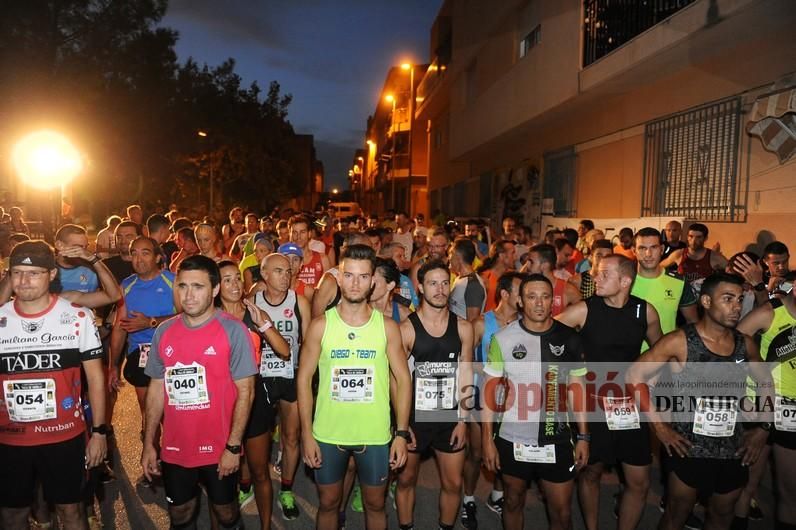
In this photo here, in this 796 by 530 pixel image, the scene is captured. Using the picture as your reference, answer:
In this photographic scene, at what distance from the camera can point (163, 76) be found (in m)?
30.3

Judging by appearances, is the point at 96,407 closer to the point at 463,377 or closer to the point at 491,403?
the point at 463,377

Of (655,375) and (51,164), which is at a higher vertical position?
(51,164)

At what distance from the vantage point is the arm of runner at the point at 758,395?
12.9 ft

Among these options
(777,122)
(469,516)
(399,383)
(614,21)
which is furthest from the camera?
(614,21)

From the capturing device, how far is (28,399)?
3.70 m

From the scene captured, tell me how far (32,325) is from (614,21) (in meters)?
10.7

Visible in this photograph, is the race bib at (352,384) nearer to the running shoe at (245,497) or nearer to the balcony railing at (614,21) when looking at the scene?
the running shoe at (245,497)

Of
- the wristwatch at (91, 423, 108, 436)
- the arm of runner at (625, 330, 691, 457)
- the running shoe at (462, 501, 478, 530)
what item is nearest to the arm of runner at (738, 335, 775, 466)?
the arm of runner at (625, 330, 691, 457)

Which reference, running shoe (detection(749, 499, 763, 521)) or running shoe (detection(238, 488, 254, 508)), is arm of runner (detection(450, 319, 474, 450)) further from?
running shoe (detection(749, 499, 763, 521))

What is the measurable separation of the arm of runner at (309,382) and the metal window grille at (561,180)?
11.8m

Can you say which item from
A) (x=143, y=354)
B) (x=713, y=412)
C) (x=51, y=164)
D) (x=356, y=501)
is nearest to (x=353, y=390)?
(x=356, y=501)

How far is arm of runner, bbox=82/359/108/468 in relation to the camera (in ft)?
12.7

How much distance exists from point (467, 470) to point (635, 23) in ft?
29.5

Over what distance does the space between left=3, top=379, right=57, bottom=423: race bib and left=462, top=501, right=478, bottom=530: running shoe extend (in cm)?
324
